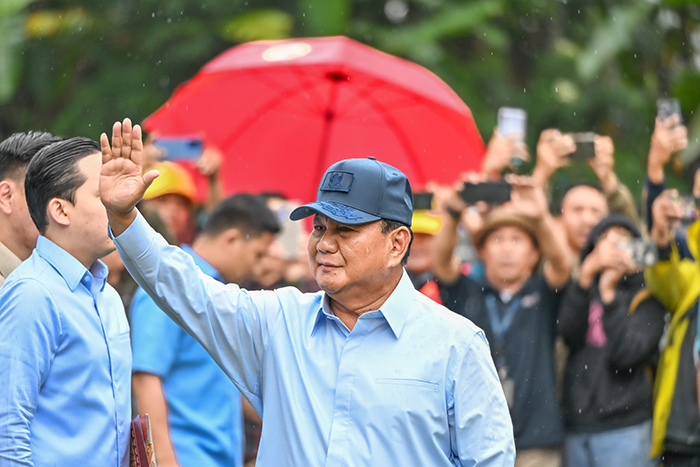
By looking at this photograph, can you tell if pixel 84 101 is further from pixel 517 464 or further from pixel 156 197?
pixel 517 464

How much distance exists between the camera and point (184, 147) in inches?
256

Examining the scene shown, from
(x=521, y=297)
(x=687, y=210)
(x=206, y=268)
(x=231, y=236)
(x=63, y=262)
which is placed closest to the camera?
(x=63, y=262)

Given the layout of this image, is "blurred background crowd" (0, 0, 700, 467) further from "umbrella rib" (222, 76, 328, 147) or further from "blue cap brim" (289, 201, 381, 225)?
"blue cap brim" (289, 201, 381, 225)

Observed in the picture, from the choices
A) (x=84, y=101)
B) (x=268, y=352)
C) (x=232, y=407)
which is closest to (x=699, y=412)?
(x=232, y=407)

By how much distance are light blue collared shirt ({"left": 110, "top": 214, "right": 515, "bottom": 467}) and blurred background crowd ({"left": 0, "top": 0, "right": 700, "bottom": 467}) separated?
0.93 metres

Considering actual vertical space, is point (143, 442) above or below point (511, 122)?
below

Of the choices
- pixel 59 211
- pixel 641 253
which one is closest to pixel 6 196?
pixel 59 211

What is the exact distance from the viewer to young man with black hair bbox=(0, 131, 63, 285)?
3121 millimetres

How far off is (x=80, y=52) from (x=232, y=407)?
291 inches

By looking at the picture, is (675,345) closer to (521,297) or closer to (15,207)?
(521,297)

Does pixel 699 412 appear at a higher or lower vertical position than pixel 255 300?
lower

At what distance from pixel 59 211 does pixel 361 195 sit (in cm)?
97

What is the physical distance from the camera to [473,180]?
549 centimetres

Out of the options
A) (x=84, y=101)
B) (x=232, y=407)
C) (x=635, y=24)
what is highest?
(x=635, y=24)
